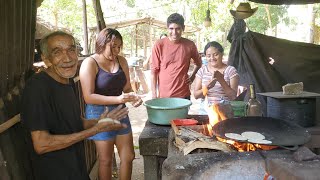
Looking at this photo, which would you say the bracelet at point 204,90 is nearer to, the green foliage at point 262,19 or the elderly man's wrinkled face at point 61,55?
the elderly man's wrinkled face at point 61,55

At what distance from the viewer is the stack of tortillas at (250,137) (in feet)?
7.67

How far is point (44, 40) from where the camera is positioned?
2.00m

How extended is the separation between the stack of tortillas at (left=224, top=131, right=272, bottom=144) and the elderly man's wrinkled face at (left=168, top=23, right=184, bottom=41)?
6.81 ft

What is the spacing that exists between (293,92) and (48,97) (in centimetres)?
230

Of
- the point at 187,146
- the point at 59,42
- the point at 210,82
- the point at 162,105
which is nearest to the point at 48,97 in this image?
the point at 59,42

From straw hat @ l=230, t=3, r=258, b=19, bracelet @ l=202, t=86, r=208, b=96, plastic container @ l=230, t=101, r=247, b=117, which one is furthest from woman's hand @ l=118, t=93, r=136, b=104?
straw hat @ l=230, t=3, r=258, b=19

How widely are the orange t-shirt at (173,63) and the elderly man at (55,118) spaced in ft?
7.35

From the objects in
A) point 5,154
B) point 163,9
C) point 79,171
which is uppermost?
point 163,9

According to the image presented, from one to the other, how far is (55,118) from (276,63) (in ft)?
13.4

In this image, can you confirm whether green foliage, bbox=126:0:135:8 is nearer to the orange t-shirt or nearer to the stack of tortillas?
the orange t-shirt

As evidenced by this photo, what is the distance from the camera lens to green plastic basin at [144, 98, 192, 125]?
3131mm

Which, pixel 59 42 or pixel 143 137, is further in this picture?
pixel 143 137

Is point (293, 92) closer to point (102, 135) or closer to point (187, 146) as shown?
point (187, 146)

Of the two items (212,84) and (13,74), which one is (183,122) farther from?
(13,74)
